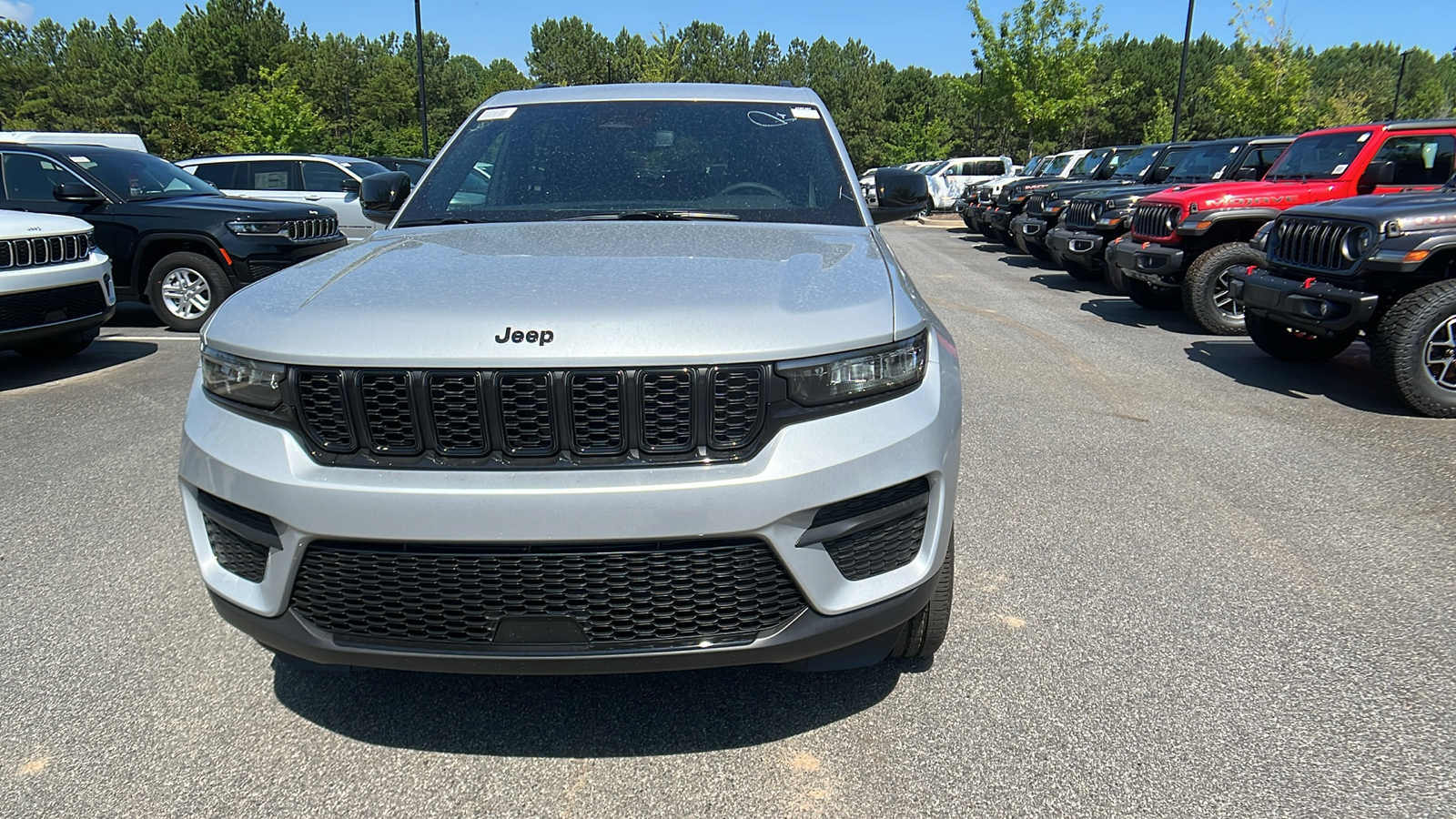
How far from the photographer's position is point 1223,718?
2.60 metres

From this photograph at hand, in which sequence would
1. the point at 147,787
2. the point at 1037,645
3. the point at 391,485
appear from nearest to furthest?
the point at 391,485, the point at 147,787, the point at 1037,645

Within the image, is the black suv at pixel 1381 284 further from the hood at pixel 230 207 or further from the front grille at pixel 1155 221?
the hood at pixel 230 207

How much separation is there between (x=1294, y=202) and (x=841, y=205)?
760 centimetres

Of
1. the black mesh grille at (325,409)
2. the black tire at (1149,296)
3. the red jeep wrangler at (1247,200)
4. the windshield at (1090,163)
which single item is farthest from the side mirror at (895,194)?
the windshield at (1090,163)

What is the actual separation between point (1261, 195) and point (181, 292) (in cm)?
1023

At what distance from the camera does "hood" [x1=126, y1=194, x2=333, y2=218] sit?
360 inches

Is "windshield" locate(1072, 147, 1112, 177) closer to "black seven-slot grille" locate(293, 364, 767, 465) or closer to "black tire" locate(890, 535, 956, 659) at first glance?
"black tire" locate(890, 535, 956, 659)

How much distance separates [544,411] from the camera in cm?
205

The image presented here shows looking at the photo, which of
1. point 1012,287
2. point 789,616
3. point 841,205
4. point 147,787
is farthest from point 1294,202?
point 147,787

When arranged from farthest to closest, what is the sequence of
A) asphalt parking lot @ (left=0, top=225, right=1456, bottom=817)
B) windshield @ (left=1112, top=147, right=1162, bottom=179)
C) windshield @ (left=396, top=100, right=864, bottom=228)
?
1. windshield @ (left=1112, top=147, right=1162, bottom=179)
2. windshield @ (left=396, top=100, right=864, bottom=228)
3. asphalt parking lot @ (left=0, top=225, right=1456, bottom=817)

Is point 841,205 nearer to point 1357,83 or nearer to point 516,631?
point 516,631

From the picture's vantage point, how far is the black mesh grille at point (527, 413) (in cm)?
205

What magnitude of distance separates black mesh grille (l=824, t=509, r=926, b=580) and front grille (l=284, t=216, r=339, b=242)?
8718mm

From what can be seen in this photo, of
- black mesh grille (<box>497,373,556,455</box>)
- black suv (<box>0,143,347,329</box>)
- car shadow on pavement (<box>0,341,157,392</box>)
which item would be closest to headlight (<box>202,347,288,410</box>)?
black mesh grille (<box>497,373,556,455</box>)
